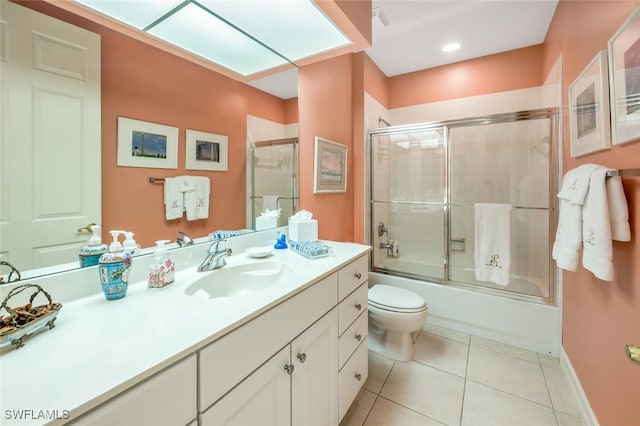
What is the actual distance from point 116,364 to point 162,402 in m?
0.12

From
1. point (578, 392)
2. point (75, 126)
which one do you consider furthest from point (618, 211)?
point (75, 126)

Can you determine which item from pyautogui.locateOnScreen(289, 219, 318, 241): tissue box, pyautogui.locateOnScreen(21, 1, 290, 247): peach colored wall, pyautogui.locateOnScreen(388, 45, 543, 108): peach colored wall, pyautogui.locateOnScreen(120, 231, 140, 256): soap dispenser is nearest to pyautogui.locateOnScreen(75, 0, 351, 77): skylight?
pyautogui.locateOnScreen(21, 1, 290, 247): peach colored wall

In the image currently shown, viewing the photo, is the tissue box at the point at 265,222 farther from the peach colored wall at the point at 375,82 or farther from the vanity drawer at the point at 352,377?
the peach colored wall at the point at 375,82

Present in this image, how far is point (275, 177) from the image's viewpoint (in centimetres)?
166

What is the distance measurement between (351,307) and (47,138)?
4.39 ft

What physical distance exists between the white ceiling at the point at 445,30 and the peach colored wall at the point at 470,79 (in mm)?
79

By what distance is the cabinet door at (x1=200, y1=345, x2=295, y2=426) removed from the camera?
0.65 metres

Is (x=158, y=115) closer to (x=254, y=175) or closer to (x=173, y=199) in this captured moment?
(x=173, y=199)

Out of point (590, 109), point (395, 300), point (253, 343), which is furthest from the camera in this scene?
point (395, 300)

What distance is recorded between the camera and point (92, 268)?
0.85 metres

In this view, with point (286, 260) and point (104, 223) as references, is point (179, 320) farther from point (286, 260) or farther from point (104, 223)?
point (286, 260)

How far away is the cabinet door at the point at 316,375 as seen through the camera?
3.02ft

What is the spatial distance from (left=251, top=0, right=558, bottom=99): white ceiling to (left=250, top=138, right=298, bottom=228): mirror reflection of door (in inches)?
14.0

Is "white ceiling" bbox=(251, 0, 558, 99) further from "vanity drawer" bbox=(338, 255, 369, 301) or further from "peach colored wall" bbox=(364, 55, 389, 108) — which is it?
"vanity drawer" bbox=(338, 255, 369, 301)
